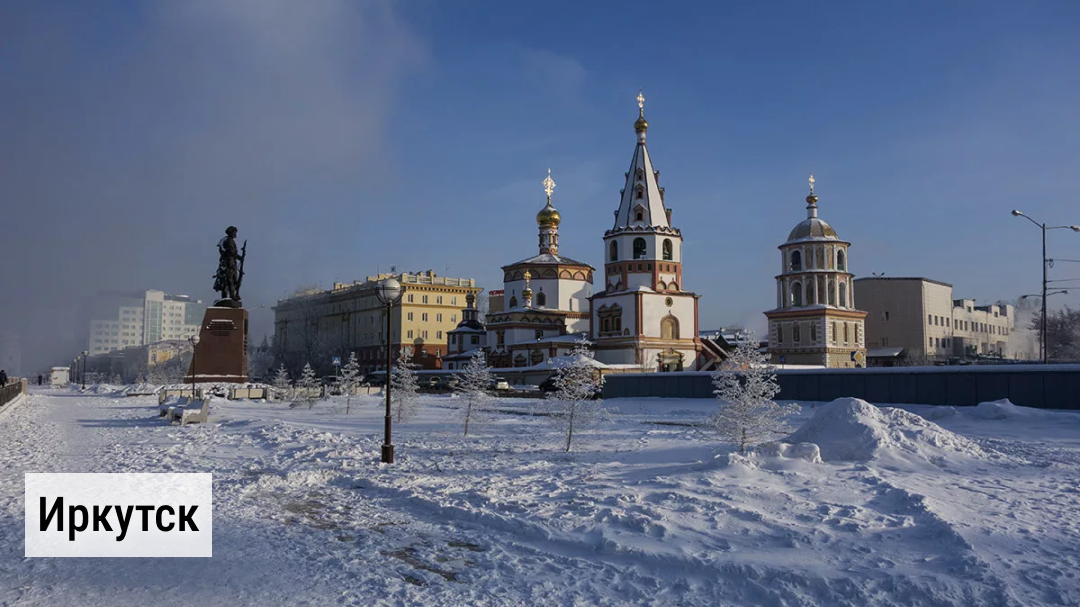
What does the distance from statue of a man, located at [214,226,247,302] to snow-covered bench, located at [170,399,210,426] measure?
19316mm

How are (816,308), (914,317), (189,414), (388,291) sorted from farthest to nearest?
1. (914,317)
2. (816,308)
3. (189,414)
4. (388,291)

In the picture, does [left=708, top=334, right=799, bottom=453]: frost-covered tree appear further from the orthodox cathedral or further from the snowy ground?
the orthodox cathedral

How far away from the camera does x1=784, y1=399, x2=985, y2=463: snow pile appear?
12828 millimetres

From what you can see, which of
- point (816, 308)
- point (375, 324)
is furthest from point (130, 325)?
point (816, 308)

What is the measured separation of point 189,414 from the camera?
75.7 ft

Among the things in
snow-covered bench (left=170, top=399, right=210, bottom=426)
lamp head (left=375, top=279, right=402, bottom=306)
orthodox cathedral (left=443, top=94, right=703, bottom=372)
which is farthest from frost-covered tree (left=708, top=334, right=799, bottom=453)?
orthodox cathedral (left=443, top=94, right=703, bottom=372)

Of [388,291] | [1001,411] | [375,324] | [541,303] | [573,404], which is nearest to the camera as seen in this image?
[388,291]

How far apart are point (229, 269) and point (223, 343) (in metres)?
4.14

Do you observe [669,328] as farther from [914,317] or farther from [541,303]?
[914,317]

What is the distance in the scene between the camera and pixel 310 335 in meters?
102

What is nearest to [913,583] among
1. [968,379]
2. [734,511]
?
[734,511]

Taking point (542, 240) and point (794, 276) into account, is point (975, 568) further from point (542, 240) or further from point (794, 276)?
point (542, 240)

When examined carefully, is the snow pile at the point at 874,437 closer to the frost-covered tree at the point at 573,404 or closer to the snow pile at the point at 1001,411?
the frost-covered tree at the point at 573,404

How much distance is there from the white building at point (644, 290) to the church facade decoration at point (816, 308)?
8.25 meters
